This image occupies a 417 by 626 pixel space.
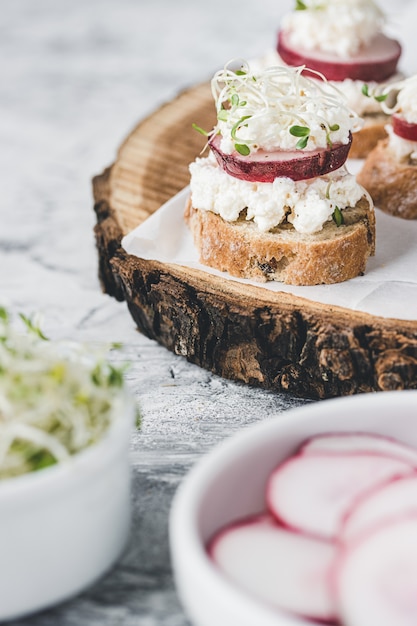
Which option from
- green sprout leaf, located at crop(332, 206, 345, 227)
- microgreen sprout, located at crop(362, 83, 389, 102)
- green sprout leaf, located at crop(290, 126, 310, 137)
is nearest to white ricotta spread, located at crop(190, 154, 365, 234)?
green sprout leaf, located at crop(332, 206, 345, 227)

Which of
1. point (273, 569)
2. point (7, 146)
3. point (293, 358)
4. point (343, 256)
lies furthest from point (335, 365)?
point (7, 146)

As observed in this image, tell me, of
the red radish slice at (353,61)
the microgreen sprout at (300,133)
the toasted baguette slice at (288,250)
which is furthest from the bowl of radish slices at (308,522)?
the red radish slice at (353,61)

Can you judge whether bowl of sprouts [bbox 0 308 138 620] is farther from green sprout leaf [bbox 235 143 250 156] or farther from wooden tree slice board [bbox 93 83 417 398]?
green sprout leaf [bbox 235 143 250 156]

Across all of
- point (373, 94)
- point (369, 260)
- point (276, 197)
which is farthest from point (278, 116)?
point (373, 94)

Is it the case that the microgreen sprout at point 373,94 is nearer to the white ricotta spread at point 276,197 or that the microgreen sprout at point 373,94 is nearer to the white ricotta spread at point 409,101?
the white ricotta spread at point 409,101

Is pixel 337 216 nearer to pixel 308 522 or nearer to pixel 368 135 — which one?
pixel 368 135
